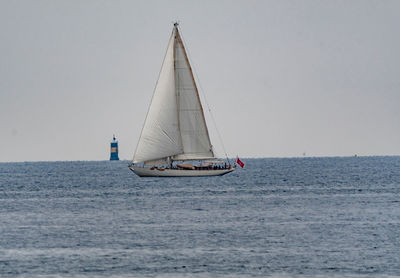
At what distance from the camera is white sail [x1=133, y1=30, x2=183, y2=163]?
106438mm

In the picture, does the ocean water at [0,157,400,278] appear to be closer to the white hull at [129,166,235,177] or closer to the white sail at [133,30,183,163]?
the white sail at [133,30,183,163]

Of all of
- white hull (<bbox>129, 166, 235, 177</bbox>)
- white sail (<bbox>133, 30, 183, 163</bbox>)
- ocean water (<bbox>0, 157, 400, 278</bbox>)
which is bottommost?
ocean water (<bbox>0, 157, 400, 278</bbox>)

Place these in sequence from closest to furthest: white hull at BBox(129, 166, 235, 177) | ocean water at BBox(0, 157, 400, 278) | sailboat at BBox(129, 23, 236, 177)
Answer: ocean water at BBox(0, 157, 400, 278) → sailboat at BBox(129, 23, 236, 177) → white hull at BBox(129, 166, 235, 177)

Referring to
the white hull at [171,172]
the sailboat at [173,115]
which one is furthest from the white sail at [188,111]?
the white hull at [171,172]

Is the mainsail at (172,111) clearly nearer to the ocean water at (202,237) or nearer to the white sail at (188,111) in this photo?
the white sail at (188,111)

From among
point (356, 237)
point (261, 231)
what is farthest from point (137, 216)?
point (356, 237)

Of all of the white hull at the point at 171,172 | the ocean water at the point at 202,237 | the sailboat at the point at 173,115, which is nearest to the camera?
the ocean water at the point at 202,237

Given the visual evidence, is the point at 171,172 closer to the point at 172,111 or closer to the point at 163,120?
the point at 163,120

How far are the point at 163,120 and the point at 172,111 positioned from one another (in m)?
1.79

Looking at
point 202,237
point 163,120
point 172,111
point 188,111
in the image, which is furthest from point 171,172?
point 202,237

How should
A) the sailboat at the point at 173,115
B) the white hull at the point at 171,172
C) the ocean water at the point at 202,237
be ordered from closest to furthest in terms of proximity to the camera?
1. the ocean water at the point at 202,237
2. the sailboat at the point at 173,115
3. the white hull at the point at 171,172

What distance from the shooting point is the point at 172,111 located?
10662 cm

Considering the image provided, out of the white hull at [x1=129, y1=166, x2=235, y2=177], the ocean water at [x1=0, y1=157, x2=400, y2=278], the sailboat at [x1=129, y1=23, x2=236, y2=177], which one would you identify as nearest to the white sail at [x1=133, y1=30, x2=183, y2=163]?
the sailboat at [x1=129, y1=23, x2=236, y2=177]

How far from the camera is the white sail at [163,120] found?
349 ft
